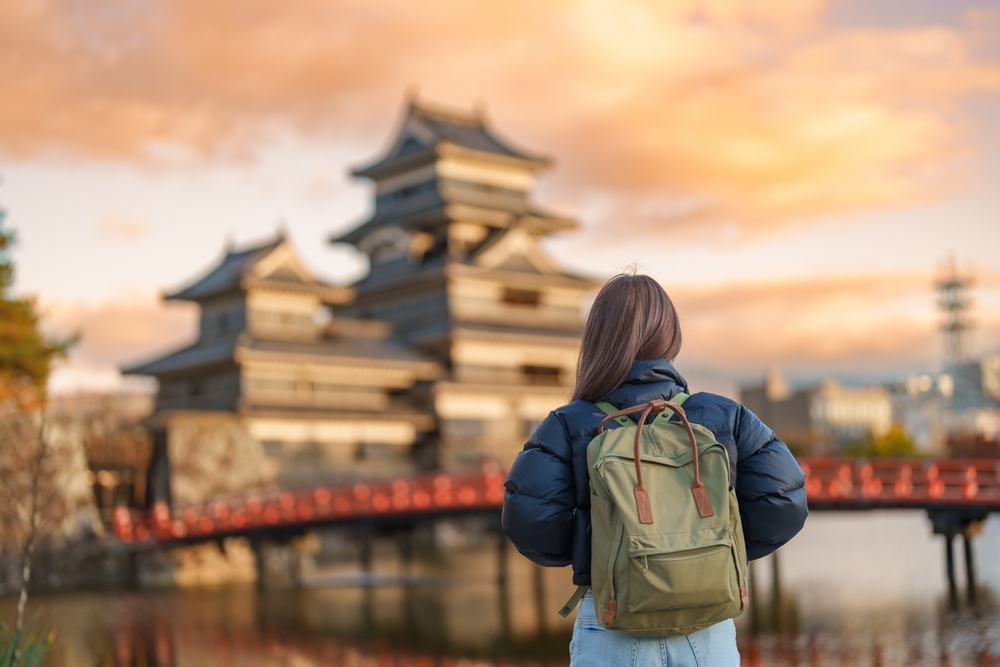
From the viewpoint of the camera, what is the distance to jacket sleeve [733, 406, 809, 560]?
3.08 meters

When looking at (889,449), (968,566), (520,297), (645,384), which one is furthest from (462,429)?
(645,384)

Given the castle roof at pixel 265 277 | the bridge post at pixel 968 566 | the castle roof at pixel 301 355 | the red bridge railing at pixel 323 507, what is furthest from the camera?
the castle roof at pixel 265 277

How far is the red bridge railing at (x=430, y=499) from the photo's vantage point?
19297 millimetres

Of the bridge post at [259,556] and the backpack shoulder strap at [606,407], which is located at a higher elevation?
the backpack shoulder strap at [606,407]

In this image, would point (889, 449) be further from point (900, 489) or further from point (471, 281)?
point (900, 489)

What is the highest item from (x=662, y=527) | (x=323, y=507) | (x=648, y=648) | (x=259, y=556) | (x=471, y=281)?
(x=471, y=281)

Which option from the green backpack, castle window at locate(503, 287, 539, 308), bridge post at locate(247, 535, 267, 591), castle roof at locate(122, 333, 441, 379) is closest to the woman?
the green backpack

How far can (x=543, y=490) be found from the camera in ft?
9.84

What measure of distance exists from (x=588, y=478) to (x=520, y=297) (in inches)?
1438

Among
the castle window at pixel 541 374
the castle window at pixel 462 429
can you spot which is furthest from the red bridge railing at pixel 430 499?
the castle window at pixel 541 374

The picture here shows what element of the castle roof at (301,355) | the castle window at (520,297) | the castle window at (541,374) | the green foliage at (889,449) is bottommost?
the green foliage at (889,449)

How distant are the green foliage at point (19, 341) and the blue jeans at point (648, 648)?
2597 centimetres

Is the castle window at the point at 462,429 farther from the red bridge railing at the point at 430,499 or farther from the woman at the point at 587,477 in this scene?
the woman at the point at 587,477

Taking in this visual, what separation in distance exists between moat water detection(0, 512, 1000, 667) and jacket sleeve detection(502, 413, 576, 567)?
11240 millimetres
